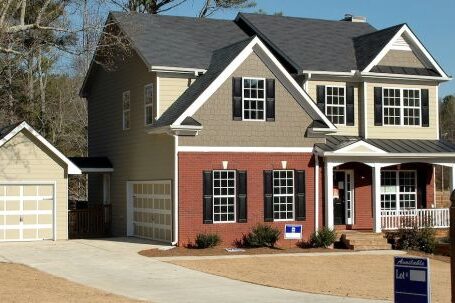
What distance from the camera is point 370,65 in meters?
31.0

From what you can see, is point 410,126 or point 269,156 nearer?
point 269,156

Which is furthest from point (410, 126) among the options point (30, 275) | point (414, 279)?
A: point (414, 279)

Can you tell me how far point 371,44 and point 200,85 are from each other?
8812 mm

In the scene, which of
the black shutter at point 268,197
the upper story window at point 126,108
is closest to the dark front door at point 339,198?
the black shutter at point 268,197

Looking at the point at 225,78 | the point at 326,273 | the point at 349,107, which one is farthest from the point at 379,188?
the point at 326,273

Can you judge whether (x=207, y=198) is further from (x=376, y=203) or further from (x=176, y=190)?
(x=376, y=203)

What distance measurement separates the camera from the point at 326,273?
21172 mm

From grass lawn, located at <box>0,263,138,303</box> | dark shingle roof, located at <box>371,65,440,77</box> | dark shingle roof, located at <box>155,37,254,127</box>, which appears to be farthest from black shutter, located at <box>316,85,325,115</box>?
grass lawn, located at <box>0,263,138,303</box>

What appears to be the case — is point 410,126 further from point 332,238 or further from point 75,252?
point 75,252

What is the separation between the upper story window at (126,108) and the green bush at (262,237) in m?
8.00

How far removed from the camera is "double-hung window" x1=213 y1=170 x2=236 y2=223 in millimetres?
26953

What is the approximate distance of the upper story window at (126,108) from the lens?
104 ft

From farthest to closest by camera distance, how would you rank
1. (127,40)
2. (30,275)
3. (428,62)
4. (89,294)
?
(428,62) → (127,40) → (30,275) → (89,294)

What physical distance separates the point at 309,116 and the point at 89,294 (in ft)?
48.4
